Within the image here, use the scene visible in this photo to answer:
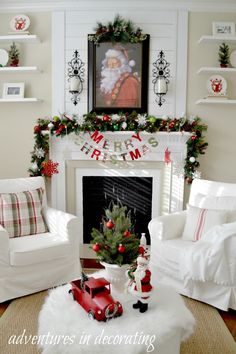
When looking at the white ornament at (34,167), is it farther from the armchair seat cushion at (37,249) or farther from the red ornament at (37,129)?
the armchair seat cushion at (37,249)

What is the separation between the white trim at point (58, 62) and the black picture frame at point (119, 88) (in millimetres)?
313

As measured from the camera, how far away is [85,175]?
13.3 feet

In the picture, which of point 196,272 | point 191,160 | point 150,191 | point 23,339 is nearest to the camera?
point 23,339

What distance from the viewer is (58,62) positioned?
3.94 metres

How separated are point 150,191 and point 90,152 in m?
0.83

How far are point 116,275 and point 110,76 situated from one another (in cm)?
248

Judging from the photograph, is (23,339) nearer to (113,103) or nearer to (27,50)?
(113,103)

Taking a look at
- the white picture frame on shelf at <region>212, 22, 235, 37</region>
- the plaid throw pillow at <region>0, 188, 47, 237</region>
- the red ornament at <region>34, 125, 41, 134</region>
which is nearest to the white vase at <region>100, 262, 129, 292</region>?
the plaid throw pillow at <region>0, 188, 47, 237</region>

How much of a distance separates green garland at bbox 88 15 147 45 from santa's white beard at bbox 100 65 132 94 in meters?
0.30

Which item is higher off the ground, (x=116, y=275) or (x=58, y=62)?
(x=58, y=62)

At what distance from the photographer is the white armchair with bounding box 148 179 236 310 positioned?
2.67m

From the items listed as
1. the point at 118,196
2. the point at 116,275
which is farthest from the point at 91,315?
the point at 118,196

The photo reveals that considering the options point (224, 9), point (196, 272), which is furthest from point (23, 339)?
Result: point (224, 9)

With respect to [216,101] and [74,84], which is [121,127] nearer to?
[74,84]
